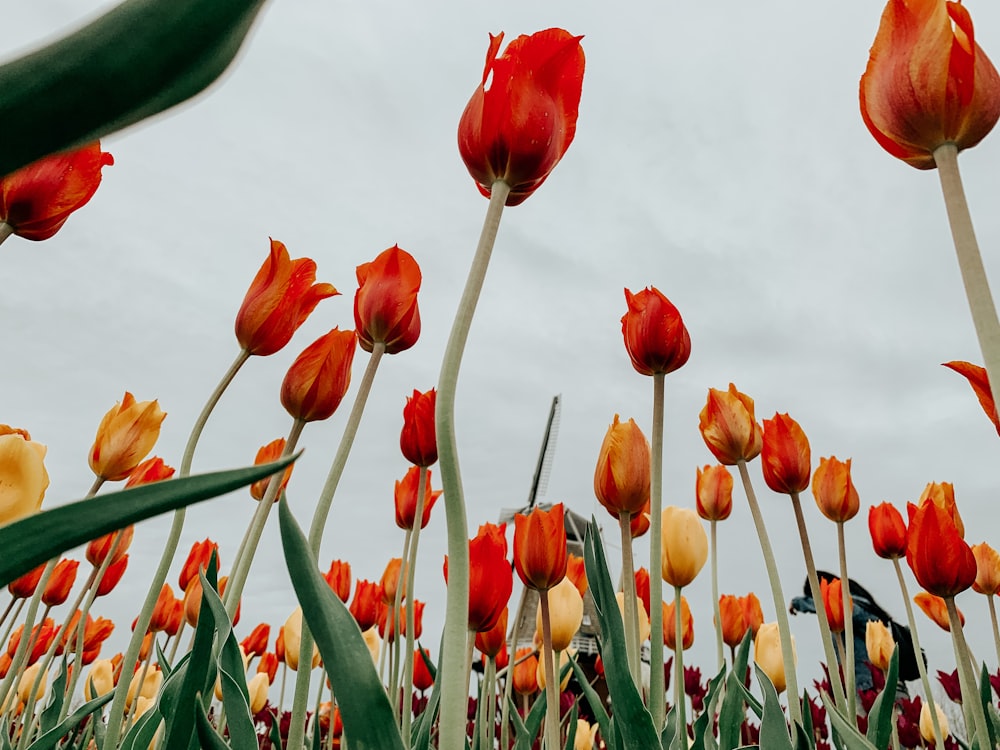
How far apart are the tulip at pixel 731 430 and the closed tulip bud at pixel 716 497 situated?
500mm

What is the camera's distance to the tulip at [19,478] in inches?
25.7

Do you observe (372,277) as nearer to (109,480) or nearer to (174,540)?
(174,540)

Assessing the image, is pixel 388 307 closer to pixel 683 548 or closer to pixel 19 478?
pixel 19 478

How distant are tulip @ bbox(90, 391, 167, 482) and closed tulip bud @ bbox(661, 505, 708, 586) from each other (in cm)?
144

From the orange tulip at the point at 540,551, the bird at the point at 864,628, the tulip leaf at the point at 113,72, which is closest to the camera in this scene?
the tulip leaf at the point at 113,72

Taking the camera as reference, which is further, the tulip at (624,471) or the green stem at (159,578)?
the tulip at (624,471)

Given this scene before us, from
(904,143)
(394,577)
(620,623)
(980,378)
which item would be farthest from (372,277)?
(394,577)

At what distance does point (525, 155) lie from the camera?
84 centimetres

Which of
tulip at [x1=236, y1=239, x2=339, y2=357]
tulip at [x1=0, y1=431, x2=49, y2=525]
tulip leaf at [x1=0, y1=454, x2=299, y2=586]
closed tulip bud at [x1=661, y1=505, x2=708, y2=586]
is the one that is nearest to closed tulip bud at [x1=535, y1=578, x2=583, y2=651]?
closed tulip bud at [x1=661, y1=505, x2=708, y2=586]

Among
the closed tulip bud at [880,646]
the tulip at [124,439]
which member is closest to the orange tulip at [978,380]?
the tulip at [124,439]

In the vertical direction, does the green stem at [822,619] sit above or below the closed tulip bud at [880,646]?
below

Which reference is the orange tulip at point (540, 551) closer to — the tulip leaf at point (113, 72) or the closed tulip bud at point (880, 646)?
the tulip leaf at point (113, 72)

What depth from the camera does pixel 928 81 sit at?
831 millimetres

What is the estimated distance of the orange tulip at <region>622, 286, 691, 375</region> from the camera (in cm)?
146
